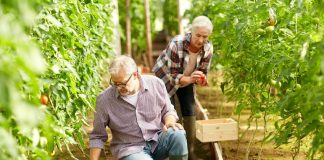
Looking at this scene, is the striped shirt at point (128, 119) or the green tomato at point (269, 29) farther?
the green tomato at point (269, 29)

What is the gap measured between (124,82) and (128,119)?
0.30m

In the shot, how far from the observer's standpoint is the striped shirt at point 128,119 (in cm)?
Answer: 390

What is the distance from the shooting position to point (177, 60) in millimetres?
5207

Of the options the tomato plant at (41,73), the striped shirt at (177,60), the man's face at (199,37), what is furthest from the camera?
the striped shirt at (177,60)

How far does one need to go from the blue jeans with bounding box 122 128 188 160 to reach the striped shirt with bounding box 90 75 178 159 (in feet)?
0.12

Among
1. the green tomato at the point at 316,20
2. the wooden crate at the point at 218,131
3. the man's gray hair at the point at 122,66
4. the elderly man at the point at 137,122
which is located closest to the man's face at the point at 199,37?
the wooden crate at the point at 218,131

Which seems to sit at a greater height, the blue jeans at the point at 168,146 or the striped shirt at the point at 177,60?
the striped shirt at the point at 177,60

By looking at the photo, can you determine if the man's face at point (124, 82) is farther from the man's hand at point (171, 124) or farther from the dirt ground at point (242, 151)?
the dirt ground at point (242, 151)

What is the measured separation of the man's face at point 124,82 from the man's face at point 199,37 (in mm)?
1216

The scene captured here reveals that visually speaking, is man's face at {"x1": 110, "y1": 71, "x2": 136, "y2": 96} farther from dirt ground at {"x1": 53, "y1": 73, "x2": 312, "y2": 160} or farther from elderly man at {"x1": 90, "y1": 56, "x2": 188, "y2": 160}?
dirt ground at {"x1": 53, "y1": 73, "x2": 312, "y2": 160}

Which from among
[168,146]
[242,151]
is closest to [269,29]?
[168,146]

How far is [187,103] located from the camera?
216 inches

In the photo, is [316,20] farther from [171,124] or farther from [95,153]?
[95,153]

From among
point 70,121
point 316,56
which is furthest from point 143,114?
point 316,56
